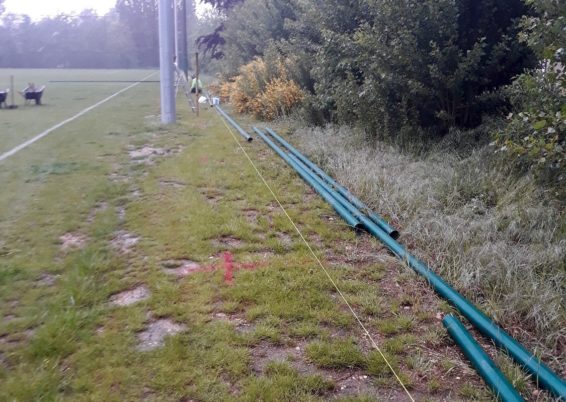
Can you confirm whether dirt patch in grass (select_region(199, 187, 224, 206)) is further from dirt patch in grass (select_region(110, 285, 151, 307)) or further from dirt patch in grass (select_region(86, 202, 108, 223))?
dirt patch in grass (select_region(110, 285, 151, 307))

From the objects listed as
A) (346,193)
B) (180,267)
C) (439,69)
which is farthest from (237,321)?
(439,69)

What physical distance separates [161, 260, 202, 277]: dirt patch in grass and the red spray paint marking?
8.9 inches

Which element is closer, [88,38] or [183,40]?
[183,40]

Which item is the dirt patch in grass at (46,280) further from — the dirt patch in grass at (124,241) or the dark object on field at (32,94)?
the dark object on field at (32,94)

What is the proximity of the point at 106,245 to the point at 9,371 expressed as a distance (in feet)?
6.54

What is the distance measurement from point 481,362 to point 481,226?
200cm

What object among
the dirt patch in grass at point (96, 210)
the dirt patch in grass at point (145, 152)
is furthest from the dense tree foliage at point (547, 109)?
the dirt patch in grass at point (145, 152)

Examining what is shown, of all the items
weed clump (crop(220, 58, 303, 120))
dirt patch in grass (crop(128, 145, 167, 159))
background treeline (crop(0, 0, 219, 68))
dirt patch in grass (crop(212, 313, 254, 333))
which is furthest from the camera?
background treeline (crop(0, 0, 219, 68))

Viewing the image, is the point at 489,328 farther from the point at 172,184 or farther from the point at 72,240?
the point at 172,184

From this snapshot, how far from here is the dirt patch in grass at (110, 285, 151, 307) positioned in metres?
3.81

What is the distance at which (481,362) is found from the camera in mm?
2945

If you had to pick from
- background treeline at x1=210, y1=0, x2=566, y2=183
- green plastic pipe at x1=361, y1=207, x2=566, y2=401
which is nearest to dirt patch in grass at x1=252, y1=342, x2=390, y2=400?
green plastic pipe at x1=361, y1=207, x2=566, y2=401

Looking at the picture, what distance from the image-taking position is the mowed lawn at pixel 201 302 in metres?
2.92

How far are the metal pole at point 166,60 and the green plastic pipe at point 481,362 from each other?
10.6 m
